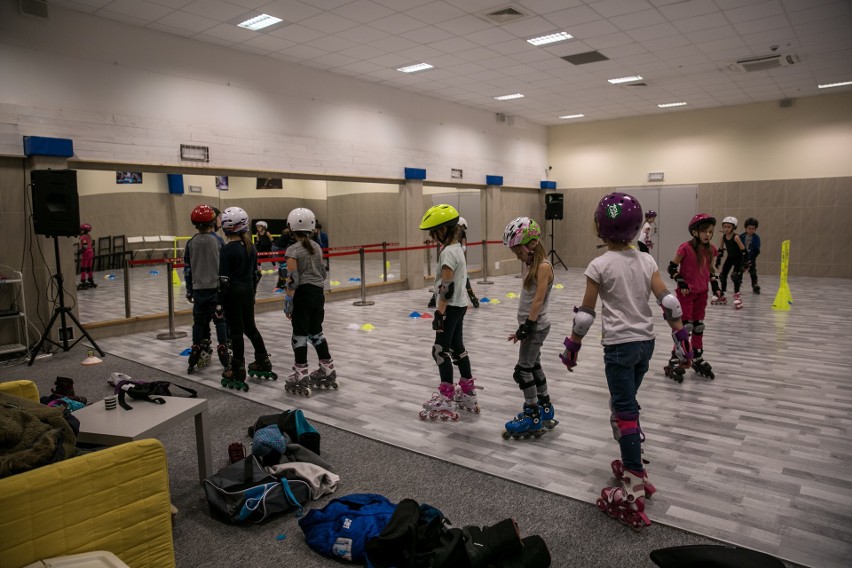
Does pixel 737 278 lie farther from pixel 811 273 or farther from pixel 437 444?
pixel 437 444

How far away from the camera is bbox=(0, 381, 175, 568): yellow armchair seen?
1874 mm

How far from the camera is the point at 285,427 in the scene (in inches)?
147

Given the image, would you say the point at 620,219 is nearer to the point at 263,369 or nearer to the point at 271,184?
the point at 263,369

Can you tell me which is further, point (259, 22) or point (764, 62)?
point (764, 62)

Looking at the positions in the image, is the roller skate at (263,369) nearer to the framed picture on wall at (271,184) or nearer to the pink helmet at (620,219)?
the pink helmet at (620,219)

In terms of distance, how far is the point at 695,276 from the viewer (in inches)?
206

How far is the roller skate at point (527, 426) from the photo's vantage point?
3.89 metres

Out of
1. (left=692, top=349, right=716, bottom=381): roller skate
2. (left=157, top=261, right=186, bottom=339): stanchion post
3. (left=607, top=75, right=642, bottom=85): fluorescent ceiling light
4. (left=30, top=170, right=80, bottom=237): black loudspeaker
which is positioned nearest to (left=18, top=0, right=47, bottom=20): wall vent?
(left=30, top=170, right=80, bottom=237): black loudspeaker

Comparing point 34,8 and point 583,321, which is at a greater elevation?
point 34,8

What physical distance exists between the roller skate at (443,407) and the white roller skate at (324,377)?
121cm

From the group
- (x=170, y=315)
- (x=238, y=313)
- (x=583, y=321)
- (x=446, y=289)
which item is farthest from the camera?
(x=170, y=315)

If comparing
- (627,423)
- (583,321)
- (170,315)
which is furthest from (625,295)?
(170,315)

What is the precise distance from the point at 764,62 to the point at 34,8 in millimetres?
11973

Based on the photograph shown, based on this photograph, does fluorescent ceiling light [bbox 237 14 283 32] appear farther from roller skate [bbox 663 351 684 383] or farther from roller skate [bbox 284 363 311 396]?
roller skate [bbox 663 351 684 383]
